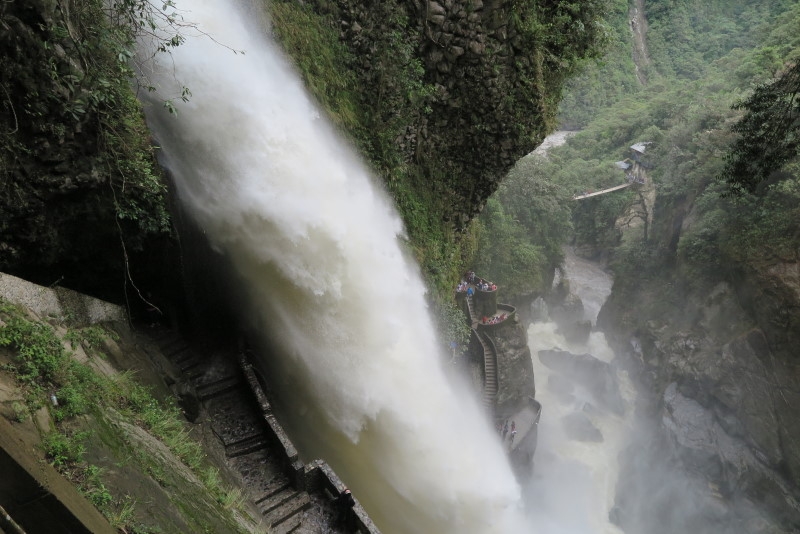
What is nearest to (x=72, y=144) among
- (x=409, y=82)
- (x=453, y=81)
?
(x=409, y=82)

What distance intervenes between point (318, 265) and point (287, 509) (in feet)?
11.7

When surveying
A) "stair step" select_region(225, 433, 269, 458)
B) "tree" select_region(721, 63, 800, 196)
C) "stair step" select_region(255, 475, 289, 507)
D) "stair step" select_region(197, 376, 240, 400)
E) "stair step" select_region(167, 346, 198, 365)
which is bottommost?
"stair step" select_region(255, 475, 289, 507)

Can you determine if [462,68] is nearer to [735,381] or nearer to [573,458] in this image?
[735,381]

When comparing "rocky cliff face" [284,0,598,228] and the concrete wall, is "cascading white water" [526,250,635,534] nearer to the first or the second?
the concrete wall

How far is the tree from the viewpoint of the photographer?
645 cm

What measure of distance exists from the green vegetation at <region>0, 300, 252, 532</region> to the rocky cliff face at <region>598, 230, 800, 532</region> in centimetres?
1850

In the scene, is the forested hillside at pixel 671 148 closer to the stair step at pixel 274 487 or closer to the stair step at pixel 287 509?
the stair step at pixel 287 509

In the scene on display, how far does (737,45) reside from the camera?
40.3 meters

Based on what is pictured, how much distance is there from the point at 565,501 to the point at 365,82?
17.6 m

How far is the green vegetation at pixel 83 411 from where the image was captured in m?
3.09

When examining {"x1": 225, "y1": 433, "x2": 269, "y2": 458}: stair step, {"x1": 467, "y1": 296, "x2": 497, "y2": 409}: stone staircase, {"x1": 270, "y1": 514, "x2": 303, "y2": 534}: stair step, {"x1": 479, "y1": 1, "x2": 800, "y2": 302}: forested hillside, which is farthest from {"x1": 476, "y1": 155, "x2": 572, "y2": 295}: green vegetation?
{"x1": 270, "y1": 514, "x2": 303, "y2": 534}: stair step

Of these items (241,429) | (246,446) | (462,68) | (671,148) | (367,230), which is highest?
(462,68)

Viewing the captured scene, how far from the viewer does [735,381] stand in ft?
57.6

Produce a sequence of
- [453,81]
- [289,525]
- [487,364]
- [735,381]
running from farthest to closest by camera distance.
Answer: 1. [735,381]
2. [487,364]
3. [453,81]
4. [289,525]
